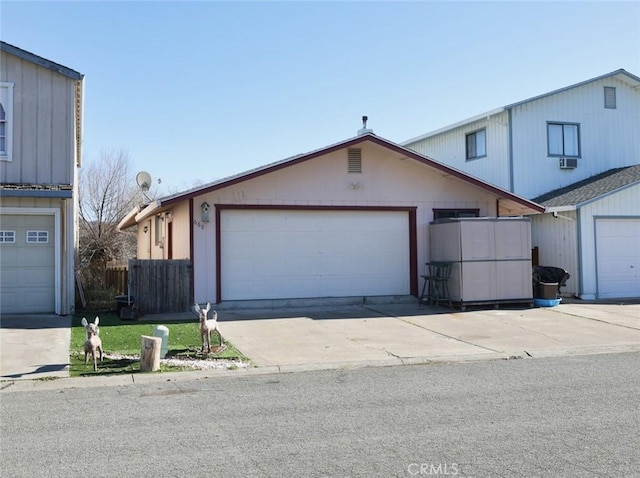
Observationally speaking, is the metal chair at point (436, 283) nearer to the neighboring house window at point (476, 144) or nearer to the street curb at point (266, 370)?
the street curb at point (266, 370)

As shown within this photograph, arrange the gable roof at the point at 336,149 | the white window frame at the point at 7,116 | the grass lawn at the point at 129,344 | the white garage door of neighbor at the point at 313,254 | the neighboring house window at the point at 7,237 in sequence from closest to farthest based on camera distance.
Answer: the grass lawn at the point at 129,344 → the white window frame at the point at 7,116 → the neighboring house window at the point at 7,237 → the gable roof at the point at 336,149 → the white garage door of neighbor at the point at 313,254

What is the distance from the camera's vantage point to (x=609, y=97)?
23125 mm

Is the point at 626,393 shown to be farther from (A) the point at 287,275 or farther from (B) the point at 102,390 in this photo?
(A) the point at 287,275

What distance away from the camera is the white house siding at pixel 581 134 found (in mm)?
21797

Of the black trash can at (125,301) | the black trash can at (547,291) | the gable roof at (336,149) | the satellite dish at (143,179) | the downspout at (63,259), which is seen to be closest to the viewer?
the downspout at (63,259)

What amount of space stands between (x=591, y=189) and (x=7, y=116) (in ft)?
55.0

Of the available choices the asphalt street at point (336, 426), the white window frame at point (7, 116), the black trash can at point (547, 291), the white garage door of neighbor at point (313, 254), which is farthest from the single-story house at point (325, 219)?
the asphalt street at point (336, 426)

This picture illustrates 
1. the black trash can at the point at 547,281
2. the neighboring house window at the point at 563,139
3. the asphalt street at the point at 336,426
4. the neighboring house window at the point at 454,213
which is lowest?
the asphalt street at the point at 336,426

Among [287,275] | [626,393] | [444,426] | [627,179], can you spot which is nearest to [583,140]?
[627,179]

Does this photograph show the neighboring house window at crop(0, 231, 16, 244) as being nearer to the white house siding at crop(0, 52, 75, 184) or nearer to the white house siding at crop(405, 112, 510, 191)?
the white house siding at crop(0, 52, 75, 184)

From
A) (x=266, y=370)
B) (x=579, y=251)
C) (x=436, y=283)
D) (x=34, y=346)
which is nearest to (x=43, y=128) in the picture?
(x=34, y=346)

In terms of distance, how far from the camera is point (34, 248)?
13836mm

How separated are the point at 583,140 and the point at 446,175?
8536mm

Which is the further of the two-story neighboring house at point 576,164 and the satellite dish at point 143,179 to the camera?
the satellite dish at point 143,179
